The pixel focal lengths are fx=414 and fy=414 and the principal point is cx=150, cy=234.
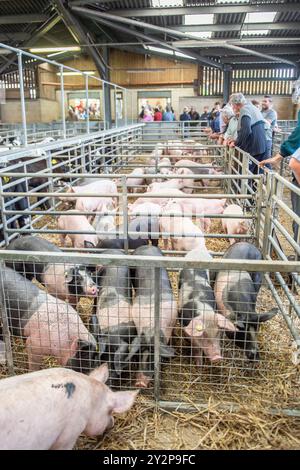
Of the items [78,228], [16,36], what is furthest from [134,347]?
[16,36]

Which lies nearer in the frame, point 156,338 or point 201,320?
point 156,338

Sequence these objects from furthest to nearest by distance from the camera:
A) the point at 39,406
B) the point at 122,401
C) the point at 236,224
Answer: the point at 236,224
the point at 122,401
the point at 39,406

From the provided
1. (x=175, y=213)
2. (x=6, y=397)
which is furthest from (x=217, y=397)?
(x=175, y=213)

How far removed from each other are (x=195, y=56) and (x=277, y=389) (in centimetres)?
1647

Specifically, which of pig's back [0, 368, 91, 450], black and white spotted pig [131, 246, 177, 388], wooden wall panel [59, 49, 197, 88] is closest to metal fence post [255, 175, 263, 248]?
black and white spotted pig [131, 246, 177, 388]

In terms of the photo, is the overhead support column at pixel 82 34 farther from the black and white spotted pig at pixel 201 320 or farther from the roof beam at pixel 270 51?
the black and white spotted pig at pixel 201 320

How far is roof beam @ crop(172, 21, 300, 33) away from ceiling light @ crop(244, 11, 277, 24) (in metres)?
0.13

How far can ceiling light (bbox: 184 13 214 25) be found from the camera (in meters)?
12.5

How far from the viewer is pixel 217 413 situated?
235cm

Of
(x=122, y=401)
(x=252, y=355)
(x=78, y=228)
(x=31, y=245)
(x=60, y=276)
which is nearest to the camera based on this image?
(x=122, y=401)

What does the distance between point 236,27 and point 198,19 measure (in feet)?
3.91

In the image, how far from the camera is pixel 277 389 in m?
2.55

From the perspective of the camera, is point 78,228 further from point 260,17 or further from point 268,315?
point 260,17

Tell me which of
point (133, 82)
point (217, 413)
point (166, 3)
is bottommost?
point (217, 413)
